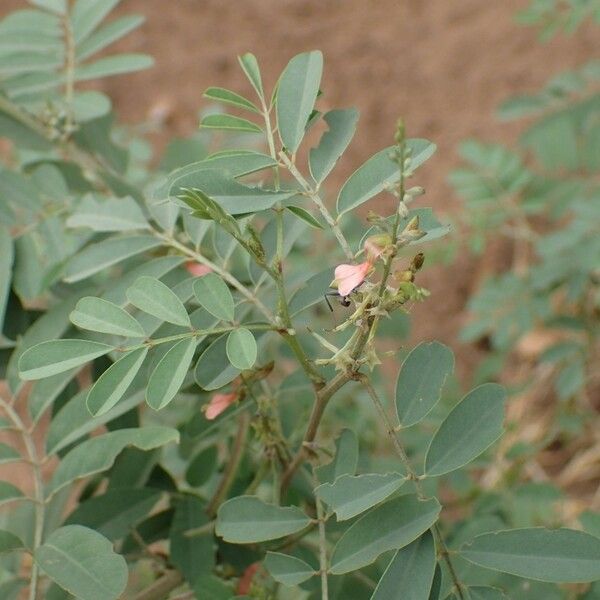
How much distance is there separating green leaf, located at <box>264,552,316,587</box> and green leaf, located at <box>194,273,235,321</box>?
225 millimetres

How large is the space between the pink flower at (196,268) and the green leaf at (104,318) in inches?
8.8

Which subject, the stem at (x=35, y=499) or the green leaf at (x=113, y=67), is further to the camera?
the green leaf at (x=113, y=67)

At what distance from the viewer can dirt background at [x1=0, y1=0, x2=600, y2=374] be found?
2.80 m

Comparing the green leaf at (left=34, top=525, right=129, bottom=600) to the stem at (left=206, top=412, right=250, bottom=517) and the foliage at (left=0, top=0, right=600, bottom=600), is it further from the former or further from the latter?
the stem at (left=206, top=412, right=250, bottom=517)

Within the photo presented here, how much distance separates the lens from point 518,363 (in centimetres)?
267

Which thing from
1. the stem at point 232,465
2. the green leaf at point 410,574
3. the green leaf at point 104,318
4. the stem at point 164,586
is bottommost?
the stem at point 164,586

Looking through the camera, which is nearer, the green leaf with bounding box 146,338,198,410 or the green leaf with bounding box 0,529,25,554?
the green leaf with bounding box 146,338,198,410

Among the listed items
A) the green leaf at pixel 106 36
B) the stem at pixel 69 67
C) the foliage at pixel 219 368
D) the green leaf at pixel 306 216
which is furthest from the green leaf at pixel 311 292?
the green leaf at pixel 106 36

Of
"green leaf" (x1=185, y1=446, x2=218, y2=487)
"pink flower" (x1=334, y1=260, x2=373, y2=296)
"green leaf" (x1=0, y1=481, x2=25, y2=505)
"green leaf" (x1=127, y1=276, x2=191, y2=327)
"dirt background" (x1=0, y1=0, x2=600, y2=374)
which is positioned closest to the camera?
"pink flower" (x1=334, y1=260, x2=373, y2=296)

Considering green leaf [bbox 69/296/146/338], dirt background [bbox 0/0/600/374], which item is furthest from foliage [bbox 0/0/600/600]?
dirt background [bbox 0/0/600/374]

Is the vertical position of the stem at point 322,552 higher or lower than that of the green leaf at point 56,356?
lower

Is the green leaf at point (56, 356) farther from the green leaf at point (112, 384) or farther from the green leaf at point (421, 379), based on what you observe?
the green leaf at point (421, 379)

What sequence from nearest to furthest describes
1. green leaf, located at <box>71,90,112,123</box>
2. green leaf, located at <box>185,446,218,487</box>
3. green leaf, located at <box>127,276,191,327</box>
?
green leaf, located at <box>127,276,191,327</box>, green leaf, located at <box>185,446,218,487</box>, green leaf, located at <box>71,90,112,123</box>

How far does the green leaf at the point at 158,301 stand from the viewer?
0.87 meters
